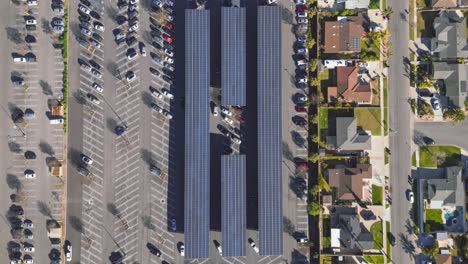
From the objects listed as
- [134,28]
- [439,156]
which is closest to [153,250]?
[134,28]

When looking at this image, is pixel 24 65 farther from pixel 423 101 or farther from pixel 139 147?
pixel 423 101

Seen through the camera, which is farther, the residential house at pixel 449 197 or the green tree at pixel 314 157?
the green tree at pixel 314 157

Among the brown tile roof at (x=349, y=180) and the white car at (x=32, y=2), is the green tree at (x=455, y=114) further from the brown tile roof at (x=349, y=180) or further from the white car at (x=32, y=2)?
the white car at (x=32, y=2)

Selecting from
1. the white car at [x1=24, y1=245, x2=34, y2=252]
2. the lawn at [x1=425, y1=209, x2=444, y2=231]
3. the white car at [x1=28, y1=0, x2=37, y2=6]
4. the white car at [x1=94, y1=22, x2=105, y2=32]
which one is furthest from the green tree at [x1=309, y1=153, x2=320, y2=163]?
the white car at [x1=28, y1=0, x2=37, y2=6]

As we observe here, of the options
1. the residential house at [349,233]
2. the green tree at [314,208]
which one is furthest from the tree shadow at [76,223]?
the residential house at [349,233]

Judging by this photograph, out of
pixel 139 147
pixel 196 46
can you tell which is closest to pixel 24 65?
pixel 139 147

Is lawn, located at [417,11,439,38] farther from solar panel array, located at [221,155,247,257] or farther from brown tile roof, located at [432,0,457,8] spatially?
solar panel array, located at [221,155,247,257]
